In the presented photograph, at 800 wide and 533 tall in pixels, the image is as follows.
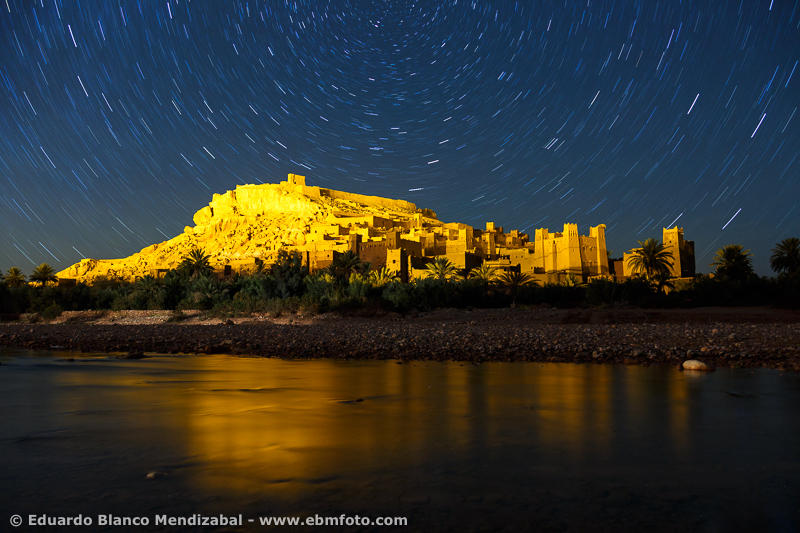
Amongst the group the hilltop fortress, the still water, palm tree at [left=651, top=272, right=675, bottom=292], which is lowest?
the still water

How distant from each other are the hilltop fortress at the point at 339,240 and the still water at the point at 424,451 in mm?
40947

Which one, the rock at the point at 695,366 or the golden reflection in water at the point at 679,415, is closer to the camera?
the golden reflection in water at the point at 679,415

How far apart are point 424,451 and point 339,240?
7879 centimetres

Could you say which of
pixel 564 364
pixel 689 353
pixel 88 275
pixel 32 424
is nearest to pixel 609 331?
pixel 689 353

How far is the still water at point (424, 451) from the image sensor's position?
123 inches

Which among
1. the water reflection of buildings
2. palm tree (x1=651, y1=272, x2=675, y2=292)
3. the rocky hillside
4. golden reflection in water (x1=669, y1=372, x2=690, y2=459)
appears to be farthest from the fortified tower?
the rocky hillside

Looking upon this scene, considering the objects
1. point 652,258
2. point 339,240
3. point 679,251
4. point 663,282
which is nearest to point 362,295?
point 663,282

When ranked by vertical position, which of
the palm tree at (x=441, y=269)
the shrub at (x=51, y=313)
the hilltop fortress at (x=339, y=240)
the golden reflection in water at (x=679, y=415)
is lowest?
the golden reflection in water at (x=679, y=415)

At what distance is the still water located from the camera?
3133 mm

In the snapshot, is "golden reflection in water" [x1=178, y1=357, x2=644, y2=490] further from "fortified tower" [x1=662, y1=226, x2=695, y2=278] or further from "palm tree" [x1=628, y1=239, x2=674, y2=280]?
"fortified tower" [x1=662, y1=226, x2=695, y2=278]

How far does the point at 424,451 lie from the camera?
4414 mm

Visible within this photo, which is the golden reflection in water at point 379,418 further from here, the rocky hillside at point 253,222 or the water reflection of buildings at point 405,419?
the rocky hillside at point 253,222

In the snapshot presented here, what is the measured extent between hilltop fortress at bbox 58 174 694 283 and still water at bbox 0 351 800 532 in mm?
40947

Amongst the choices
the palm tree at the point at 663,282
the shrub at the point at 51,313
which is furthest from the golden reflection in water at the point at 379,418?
the palm tree at the point at 663,282
